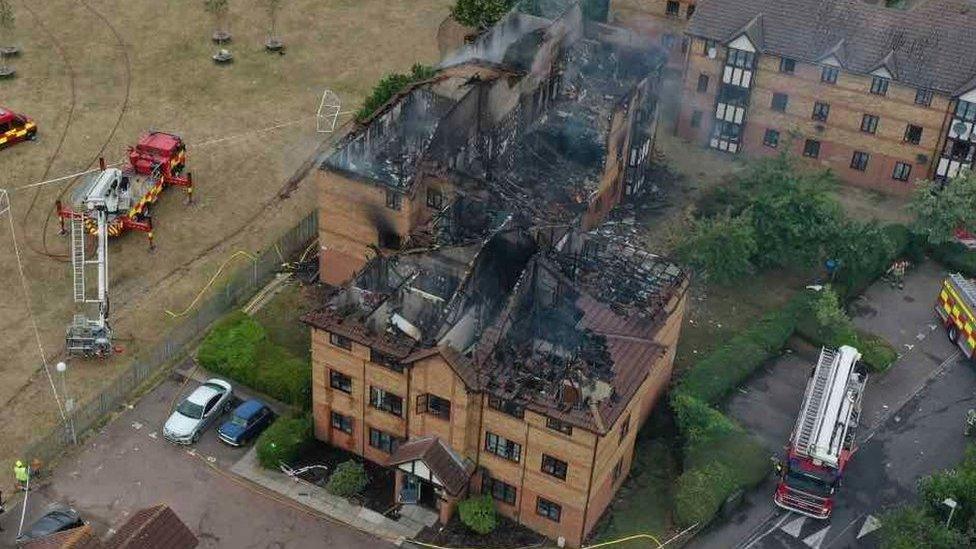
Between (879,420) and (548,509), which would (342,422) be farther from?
(879,420)

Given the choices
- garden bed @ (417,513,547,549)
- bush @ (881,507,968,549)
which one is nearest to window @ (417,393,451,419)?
garden bed @ (417,513,547,549)

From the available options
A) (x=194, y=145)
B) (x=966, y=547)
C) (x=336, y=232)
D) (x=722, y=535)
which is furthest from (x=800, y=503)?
(x=194, y=145)

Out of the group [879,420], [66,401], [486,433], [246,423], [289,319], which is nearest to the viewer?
[486,433]

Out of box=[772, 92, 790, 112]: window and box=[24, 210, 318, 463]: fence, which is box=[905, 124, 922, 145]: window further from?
box=[24, 210, 318, 463]: fence

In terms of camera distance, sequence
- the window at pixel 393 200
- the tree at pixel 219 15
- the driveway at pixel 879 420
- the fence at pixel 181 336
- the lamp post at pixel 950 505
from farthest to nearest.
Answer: the tree at pixel 219 15, the window at pixel 393 200, the fence at pixel 181 336, the driveway at pixel 879 420, the lamp post at pixel 950 505

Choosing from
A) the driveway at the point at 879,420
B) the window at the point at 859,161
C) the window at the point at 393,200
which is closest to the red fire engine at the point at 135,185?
the window at the point at 393,200

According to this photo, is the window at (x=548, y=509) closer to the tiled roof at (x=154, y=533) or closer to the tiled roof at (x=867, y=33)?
the tiled roof at (x=154, y=533)

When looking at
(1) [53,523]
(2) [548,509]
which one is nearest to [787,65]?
(2) [548,509]
